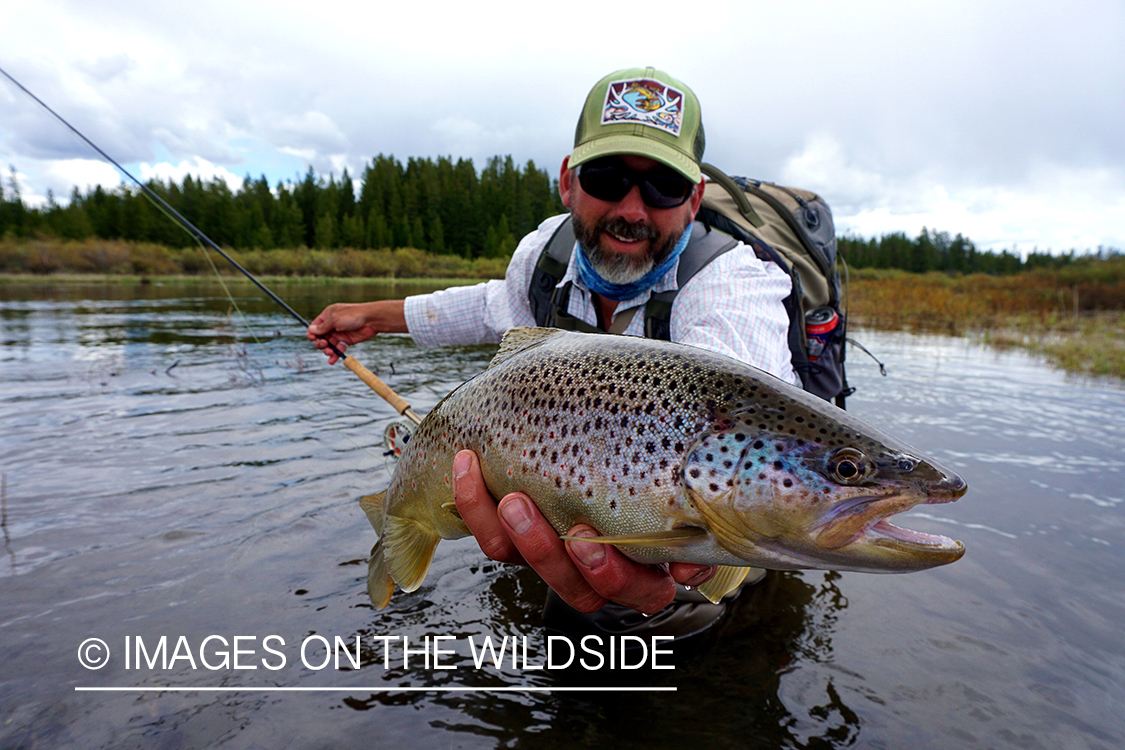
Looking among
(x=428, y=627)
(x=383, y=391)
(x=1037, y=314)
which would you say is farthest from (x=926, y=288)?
(x=428, y=627)

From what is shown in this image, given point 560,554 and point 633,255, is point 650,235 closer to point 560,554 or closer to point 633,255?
point 633,255

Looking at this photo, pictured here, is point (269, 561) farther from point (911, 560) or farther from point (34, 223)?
point (34, 223)

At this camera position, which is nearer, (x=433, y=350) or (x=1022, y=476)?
(x=1022, y=476)

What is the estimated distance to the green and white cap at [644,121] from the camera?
10.5 feet

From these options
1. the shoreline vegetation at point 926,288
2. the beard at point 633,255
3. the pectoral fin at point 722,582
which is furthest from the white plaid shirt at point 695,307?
the shoreline vegetation at point 926,288

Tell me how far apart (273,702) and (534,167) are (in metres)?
95.5

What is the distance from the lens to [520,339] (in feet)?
7.74

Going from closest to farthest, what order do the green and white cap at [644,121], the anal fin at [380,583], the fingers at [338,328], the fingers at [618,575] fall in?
the fingers at [618,575]
the anal fin at [380,583]
the green and white cap at [644,121]
the fingers at [338,328]

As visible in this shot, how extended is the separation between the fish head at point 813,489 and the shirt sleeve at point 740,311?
1.09 meters

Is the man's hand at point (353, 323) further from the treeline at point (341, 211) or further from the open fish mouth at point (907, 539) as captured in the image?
the treeline at point (341, 211)

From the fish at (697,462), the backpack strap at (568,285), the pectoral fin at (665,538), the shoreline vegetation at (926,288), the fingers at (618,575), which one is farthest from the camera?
the shoreline vegetation at (926,288)

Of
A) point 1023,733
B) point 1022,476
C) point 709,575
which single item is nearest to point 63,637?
point 709,575

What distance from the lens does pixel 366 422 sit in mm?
8227

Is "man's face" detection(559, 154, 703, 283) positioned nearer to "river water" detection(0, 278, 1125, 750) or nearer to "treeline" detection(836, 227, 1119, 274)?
"river water" detection(0, 278, 1125, 750)
